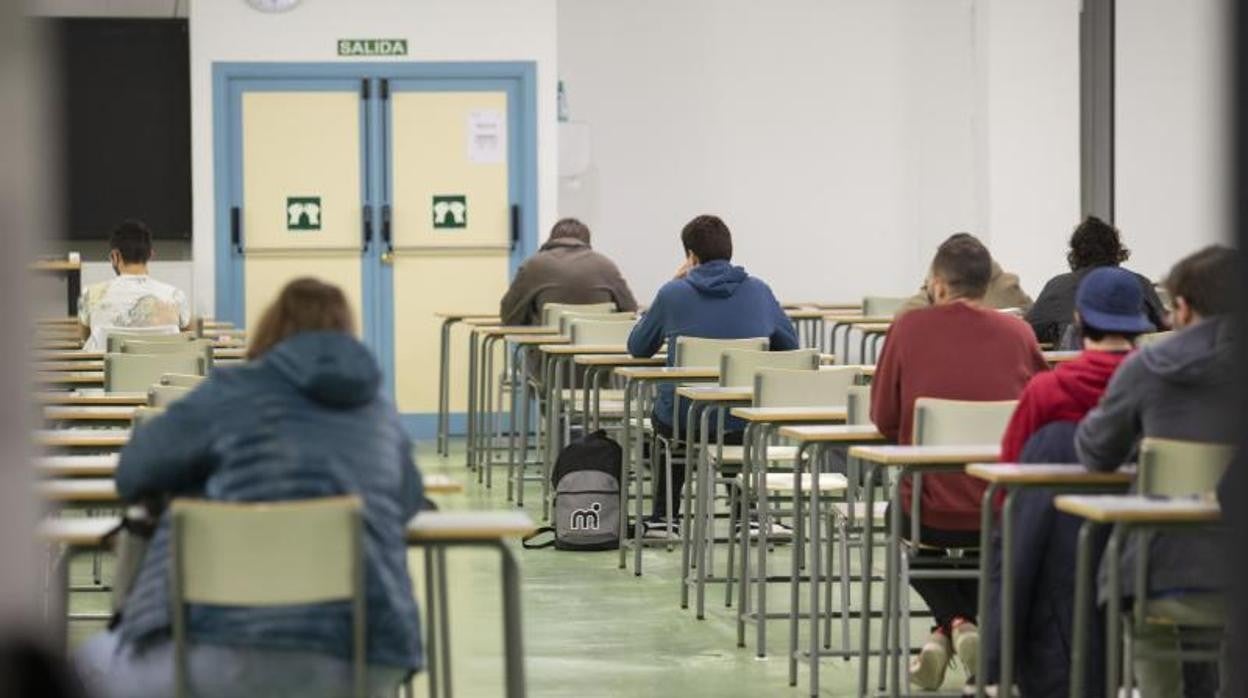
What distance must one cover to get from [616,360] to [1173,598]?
4325 millimetres

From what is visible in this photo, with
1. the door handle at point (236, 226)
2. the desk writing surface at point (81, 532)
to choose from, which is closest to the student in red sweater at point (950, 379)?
the desk writing surface at point (81, 532)

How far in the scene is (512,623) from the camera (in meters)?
3.91

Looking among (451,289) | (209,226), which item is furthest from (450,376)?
(209,226)

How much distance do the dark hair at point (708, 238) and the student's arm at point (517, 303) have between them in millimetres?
2647

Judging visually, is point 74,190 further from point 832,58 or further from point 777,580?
point 777,580

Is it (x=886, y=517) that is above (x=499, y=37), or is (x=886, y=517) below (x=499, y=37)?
below

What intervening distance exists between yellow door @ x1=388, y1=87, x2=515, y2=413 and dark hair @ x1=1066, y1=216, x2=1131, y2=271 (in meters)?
5.77

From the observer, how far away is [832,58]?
14289mm

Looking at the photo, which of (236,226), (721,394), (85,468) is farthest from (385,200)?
(85,468)

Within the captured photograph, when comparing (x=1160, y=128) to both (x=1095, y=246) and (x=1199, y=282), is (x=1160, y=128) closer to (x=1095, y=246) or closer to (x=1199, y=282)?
(x=1095, y=246)

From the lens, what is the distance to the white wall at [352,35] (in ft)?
42.0

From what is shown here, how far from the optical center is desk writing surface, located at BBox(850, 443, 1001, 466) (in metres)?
4.75

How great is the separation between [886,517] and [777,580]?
175 centimetres

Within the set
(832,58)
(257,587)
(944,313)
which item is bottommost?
(257,587)
